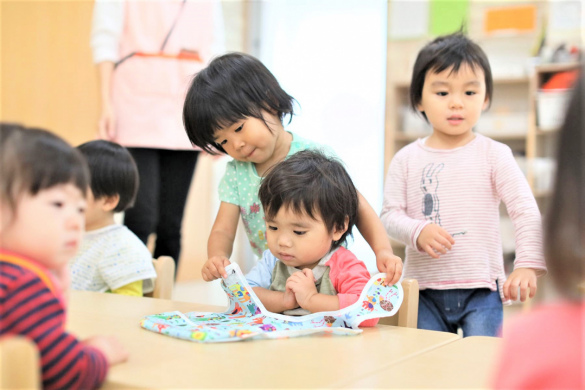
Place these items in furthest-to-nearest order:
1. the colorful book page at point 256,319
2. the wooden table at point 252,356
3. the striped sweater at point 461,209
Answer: the striped sweater at point 461,209
the colorful book page at point 256,319
the wooden table at point 252,356

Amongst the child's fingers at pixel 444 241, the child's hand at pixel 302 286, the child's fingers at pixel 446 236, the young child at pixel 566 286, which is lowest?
the child's hand at pixel 302 286

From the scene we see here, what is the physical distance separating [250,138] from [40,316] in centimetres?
85

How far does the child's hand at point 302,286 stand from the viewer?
1.19 metres

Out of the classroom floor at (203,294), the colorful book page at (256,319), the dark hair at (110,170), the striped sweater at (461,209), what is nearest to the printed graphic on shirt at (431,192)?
the striped sweater at (461,209)

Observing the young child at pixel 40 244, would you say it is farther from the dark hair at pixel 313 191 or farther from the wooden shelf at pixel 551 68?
the wooden shelf at pixel 551 68

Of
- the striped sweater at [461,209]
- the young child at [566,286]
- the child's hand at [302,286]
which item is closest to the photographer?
the young child at [566,286]

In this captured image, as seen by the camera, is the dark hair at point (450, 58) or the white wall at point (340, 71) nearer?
the dark hair at point (450, 58)

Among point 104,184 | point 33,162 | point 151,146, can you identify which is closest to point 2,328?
point 33,162

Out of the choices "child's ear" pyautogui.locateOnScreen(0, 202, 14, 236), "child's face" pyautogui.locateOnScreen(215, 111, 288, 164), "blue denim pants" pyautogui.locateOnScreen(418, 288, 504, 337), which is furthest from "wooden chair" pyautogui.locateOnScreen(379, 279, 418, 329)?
"child's ear" pyautogui.locateOnScreen(0, 202, 14, 236)

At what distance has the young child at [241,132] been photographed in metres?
1.45

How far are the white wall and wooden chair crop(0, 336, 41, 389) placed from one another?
3.43 m

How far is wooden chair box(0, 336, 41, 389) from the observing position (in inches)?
21.9

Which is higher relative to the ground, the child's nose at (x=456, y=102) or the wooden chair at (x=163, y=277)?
the child's nose at (x=456, y=102)

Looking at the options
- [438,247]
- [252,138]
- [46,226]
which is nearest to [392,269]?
[438,247]
